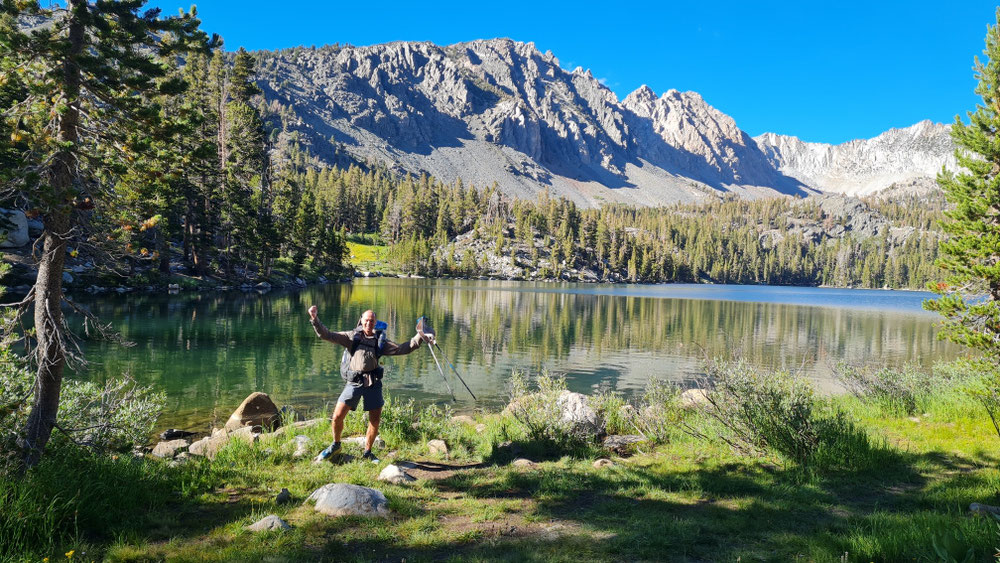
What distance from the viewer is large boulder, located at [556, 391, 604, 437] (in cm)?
1049

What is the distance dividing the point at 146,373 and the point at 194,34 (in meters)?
17.7

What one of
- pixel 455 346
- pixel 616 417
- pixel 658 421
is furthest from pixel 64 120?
pixel 455 346

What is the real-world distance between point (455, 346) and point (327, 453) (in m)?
24.3

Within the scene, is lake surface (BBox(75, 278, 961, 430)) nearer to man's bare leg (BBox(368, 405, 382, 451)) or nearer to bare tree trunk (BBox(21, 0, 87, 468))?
man's bare leg (BBox(368, 405, 382, 451))

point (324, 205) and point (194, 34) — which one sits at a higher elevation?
point (324, 205)

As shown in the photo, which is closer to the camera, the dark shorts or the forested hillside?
the forested hillside

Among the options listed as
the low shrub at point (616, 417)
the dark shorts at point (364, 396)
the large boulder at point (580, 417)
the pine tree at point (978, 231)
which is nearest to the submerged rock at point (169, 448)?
the dark shorts at point (364, 396)

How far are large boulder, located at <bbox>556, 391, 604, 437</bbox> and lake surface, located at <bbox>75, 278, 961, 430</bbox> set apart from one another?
2817 millimetres

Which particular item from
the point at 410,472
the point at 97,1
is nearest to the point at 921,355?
the point at 410,472

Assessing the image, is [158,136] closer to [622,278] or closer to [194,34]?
[194,34]

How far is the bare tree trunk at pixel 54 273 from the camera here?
22.7 feet

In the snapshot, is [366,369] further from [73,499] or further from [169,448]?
[169,448]

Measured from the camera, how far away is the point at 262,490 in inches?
287

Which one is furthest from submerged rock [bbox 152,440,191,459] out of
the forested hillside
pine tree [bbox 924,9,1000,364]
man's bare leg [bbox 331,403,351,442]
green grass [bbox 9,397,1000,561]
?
pine tree [bbox 924,9,1000,364]
